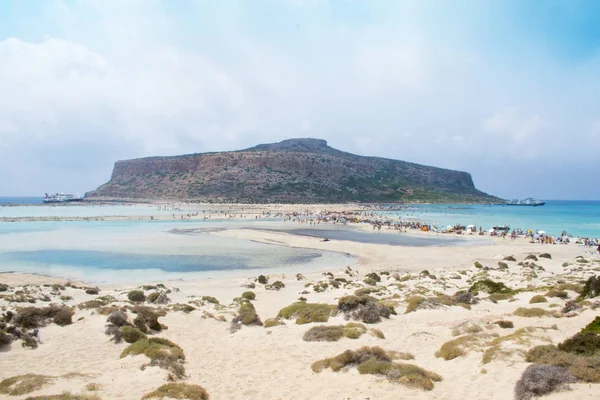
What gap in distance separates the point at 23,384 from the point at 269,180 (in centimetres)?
11853

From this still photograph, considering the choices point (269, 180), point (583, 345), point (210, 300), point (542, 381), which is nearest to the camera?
point (542, 381)

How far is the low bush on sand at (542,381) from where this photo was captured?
18.2 feet

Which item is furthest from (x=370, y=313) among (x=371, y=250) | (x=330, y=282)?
(x=371, y=250)

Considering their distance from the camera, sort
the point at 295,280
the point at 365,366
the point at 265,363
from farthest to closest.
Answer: the point at 295,280, the point at 265,363, the point at 365,366

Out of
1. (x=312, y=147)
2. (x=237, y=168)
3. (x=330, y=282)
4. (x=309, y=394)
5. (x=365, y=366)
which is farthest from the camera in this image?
(x=312, y=147)

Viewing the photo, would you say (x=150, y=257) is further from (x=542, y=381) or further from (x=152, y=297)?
(x=542, y=381)

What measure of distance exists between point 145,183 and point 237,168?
37287 millimetres

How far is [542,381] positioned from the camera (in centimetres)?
563

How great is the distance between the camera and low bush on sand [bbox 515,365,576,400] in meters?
5.55

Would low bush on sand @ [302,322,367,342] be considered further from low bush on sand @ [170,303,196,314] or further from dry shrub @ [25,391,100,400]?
low bush on sand @ [170,303,196,314]

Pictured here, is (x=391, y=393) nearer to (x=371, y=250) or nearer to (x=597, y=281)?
(x=597, y=281)

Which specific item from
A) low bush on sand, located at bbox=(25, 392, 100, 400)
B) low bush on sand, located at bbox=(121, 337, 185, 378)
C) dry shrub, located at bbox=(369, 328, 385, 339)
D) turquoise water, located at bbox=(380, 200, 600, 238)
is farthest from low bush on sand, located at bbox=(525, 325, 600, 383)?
turquoise water, located at bbox=(380, 200, 600, 238)

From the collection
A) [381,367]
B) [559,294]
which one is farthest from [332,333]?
[559,294]

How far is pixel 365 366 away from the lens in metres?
7.56
